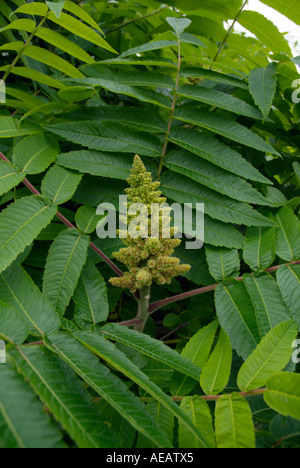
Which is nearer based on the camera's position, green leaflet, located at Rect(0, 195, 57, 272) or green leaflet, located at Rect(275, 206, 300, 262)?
green leaflet, located at Rect(0, 195, 57, 272)

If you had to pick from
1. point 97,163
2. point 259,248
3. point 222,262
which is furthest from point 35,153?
point 259,248

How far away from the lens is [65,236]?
136 centimetres

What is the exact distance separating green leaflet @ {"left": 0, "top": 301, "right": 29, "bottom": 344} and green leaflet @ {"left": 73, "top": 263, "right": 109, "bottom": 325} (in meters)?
0.27

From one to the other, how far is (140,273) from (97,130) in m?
0.69

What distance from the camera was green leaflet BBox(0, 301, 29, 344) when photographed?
0.99m

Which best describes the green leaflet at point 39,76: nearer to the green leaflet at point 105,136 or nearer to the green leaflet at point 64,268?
the green leaflet at point 105,136

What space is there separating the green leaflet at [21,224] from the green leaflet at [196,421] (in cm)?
67

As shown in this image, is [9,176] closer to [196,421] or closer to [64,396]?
[64,396]

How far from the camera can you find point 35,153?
1.51 metres

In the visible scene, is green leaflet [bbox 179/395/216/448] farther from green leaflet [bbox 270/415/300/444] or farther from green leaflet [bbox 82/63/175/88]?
green leaflet [bbox 82/63/175/88]

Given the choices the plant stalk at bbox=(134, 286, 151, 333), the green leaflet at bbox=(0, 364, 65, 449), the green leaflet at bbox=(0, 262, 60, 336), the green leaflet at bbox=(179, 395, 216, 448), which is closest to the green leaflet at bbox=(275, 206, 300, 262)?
the plant stalk at bbox=(134, 286, 151, 333)

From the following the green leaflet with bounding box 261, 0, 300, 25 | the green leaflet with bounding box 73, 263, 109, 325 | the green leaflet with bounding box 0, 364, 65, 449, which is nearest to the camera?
the green leaflet with bounding box 0, 364, 65, 449

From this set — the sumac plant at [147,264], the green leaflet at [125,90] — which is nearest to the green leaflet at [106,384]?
the sumac plant at [147,264]

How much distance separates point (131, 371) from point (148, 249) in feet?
1.46
